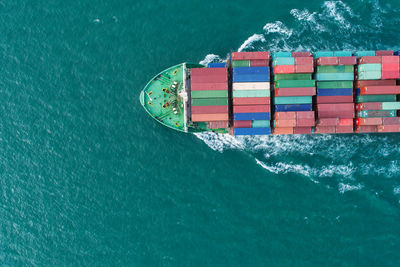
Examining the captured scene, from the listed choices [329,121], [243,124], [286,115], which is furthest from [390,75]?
[243,124]

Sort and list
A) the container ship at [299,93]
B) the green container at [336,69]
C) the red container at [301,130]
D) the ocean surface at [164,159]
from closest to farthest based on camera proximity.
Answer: the container ship at [299,93]
the green container at [336,69]
the red container at [301,130]
the ocean surface at [164,159]

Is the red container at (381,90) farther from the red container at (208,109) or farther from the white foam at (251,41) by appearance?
the red container at (208,109)

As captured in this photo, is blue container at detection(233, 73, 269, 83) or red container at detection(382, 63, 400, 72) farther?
blue container at detection(233, 73, 269, 83)

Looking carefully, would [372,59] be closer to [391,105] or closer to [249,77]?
[391,105]

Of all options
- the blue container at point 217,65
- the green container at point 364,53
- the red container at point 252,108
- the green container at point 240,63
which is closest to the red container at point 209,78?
the blue container at point 217,65

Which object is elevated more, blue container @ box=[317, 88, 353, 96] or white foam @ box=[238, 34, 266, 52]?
white foam @ box=[238, 34, 266, 52]

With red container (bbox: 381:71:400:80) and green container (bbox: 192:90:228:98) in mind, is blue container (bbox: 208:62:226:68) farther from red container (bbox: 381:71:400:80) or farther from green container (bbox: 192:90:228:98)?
red container (bbox: 381:71:400:80)

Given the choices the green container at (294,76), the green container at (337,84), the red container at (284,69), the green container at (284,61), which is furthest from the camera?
the green container at (337,84)

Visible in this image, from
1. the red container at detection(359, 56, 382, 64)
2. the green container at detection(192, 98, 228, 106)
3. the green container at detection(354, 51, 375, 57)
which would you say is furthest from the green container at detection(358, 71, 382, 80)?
the green container at detection(192, 98, 228, 106)
